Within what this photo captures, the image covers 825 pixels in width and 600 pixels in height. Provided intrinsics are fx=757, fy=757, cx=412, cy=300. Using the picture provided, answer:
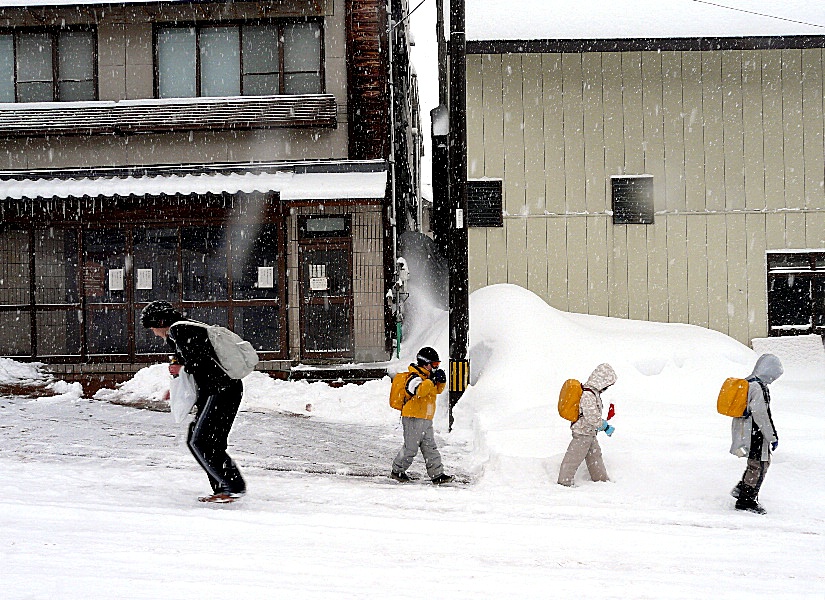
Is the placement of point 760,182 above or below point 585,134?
below

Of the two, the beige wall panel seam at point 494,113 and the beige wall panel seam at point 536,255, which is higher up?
the beige wall panel seam at point 494,113

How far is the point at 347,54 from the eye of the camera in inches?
580

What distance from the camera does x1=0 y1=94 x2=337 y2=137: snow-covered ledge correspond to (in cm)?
1438

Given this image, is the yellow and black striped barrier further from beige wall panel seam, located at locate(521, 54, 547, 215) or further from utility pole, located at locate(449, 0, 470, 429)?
beige wall panel seam, located at locate(521, 54, 547, 215)

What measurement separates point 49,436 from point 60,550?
16.5 feet

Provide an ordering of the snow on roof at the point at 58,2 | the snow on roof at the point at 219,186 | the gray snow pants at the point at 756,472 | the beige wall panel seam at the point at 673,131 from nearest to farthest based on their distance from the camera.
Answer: the gray snow pants at the point at 756,472, the beige wall panel seam at the point at 673,131, the snow on roof at the point at 219,186, the snow on roof at the point at 58,2

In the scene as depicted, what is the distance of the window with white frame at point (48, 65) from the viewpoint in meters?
15.2

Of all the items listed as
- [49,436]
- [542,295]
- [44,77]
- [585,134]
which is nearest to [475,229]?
[542,295]

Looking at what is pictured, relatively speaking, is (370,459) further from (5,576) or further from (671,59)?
(671,59)

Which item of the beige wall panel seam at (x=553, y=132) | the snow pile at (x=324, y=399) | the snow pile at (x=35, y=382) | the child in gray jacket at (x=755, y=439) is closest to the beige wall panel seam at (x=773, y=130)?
the beige wall panel seam at (x=553, y=132)

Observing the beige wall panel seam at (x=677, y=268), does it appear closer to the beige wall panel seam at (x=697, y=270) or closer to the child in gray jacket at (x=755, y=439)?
the beige wall panel seam at (x=697, y=270)

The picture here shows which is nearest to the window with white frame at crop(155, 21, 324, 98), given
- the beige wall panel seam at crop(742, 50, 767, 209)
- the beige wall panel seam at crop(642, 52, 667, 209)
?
the beige wall panel seam at crop(642, 52, 667, 209)

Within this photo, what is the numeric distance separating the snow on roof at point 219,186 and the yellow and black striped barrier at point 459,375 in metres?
4.43

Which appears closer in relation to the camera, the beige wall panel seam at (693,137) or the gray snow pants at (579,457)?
the gray snow pants at (579,457)
